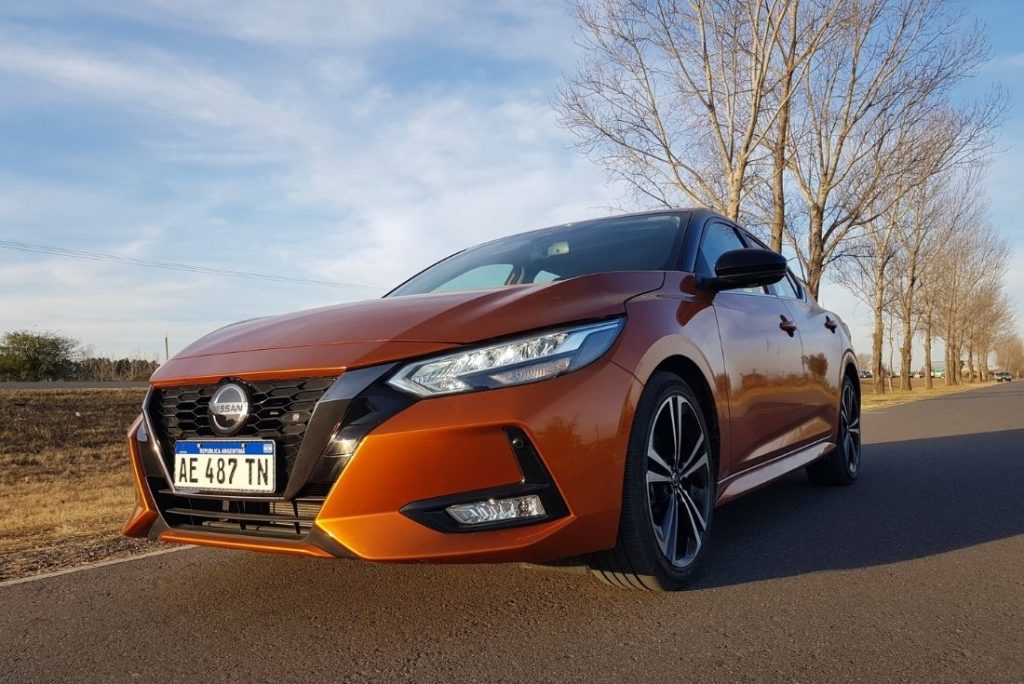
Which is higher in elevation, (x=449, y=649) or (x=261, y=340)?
(x=261, y=340)

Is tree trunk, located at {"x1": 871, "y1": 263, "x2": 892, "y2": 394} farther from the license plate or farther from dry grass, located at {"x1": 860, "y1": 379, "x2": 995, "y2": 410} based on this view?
the license plate

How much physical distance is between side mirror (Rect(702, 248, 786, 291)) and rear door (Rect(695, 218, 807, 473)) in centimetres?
9

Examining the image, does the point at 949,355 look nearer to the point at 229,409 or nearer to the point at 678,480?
the point at 678,480

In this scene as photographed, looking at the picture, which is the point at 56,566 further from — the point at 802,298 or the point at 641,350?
the point at 802,298

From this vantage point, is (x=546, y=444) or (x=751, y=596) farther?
(x=751, y=596)

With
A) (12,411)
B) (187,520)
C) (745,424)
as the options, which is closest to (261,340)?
(187,520)

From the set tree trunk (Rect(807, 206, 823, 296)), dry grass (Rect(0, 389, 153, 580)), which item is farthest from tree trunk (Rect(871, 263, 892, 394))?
dry grass (Rect(0, 389, 153, 580))

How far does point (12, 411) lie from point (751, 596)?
66.9 feet

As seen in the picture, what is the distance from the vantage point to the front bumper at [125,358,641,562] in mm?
2238

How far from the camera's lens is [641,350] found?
269cm

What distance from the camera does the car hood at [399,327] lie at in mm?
2420

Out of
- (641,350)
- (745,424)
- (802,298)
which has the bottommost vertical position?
(745,424)

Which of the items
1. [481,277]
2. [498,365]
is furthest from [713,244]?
[498,365]

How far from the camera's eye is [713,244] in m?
3.90
